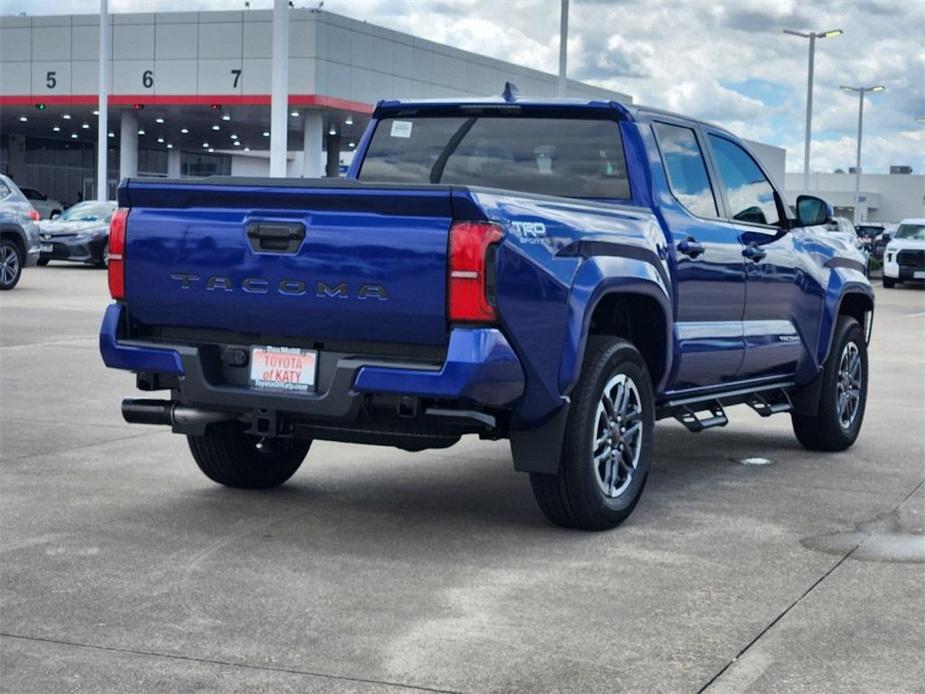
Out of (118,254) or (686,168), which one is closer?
(118,254)

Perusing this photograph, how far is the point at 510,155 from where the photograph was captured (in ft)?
26.3

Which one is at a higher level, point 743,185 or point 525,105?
point 525,105

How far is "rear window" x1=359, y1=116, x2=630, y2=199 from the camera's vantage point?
7.83 m

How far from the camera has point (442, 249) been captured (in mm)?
6086

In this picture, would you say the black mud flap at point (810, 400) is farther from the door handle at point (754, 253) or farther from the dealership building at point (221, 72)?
the dealership building at point (221, 72)

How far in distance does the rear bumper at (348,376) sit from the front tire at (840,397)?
3.86 metres

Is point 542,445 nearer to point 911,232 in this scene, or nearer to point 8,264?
point 8,264

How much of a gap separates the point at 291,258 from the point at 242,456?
166cm

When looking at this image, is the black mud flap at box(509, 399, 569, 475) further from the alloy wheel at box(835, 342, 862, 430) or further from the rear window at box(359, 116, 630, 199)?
the alloy wheel at box(835, 342, 862, 430)

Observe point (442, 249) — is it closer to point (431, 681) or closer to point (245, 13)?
point (431, 681)

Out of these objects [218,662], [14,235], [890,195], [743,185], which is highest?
[890,195]

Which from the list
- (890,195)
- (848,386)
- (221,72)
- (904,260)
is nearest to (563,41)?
(904,260)

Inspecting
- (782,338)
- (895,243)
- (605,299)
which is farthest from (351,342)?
(895,243)

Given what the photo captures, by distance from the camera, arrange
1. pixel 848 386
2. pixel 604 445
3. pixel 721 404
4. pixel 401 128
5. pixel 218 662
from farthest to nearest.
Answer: pixel 848 386, pixel 721 404, pixel 401 128, pixel 604 445, pixel 218 662
